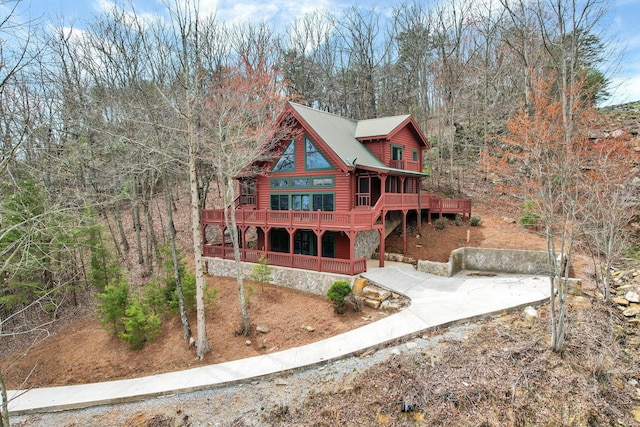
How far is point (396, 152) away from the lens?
65.4 ft

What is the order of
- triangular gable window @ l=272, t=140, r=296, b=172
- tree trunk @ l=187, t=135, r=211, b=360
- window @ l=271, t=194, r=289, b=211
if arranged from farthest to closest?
window @ l=271, t=194, r=289, b=211
triangular gable window @ l=272, t=140, r=296, b=172
tree trunk @ l=187, t=135, r=211, b=360

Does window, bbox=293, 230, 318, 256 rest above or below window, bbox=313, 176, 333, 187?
below

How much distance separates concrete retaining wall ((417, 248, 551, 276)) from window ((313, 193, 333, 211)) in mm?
5467

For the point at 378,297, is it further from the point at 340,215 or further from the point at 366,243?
the point at 366,243

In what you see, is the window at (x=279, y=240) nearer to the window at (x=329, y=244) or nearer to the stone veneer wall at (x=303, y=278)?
the window at (x=329, y=244)

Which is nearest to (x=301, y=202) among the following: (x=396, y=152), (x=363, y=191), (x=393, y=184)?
(x=363, y=191)

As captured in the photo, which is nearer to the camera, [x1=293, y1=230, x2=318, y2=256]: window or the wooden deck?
the wooden deck

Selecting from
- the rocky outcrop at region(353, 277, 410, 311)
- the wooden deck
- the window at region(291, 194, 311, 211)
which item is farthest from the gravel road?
the window at region(291, 194, 311, 211)

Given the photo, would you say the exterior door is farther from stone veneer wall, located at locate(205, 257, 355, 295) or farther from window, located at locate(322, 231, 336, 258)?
stone veneer wall, located at locate(205, 257, 355, 295)

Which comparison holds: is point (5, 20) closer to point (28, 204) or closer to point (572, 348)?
point (28, 204)

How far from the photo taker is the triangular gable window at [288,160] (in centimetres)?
1817

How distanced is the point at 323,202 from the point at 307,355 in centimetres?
928

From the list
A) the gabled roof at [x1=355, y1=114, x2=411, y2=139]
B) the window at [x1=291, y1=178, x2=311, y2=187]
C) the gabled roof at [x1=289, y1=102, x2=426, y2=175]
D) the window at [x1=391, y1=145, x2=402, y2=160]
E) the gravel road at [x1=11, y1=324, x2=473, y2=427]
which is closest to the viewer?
the gravel road at [x1=11, y1=324, x2=473, y2=427]

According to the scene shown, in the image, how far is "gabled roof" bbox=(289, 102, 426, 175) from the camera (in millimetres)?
16609
